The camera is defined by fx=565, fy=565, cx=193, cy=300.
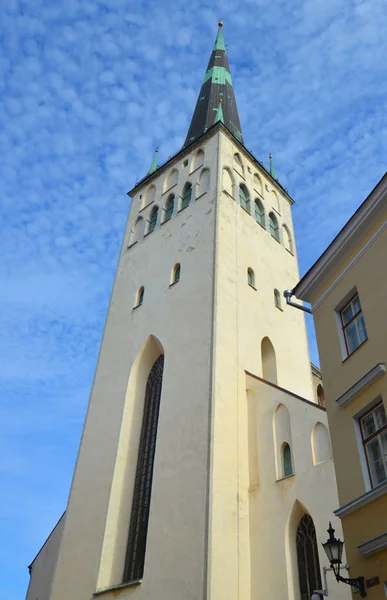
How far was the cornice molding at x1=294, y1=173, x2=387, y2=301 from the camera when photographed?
8.41m

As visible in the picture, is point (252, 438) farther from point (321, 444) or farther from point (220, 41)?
point (220, 41)

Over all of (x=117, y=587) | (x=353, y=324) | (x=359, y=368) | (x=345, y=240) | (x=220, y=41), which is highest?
(x=220, y=41)

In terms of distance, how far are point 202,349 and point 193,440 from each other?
8.20 ft

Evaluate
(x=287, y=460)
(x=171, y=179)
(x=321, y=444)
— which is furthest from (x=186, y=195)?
(x=321, y=444)

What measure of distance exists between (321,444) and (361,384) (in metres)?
4.61

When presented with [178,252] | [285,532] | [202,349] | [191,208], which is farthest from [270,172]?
[285,532]

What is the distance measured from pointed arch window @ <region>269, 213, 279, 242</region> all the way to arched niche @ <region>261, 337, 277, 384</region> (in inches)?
216

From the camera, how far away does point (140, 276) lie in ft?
63.2

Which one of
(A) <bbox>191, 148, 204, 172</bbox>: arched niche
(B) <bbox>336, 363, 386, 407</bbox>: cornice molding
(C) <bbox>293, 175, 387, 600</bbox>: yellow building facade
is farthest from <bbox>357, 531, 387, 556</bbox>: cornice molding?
(A) <bbox>191, 148, 204, 172</bbox>: arched niche

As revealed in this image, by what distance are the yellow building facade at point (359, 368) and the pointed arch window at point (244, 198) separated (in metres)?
10.5

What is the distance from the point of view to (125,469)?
1464 cm

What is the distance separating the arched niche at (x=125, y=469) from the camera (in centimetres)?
1311

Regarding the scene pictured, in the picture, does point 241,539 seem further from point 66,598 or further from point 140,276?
point 140,276

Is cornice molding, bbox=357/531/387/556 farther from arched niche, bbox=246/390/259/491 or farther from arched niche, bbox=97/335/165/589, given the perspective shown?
arched niche, bbox=97/335/165/589
